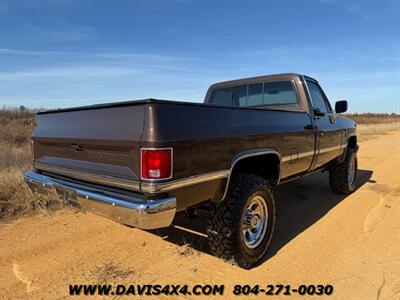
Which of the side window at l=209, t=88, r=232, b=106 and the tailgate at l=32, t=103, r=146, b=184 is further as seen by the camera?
the side window at l=209, t=88, r=232, b=106

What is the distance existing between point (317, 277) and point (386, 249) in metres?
1.17

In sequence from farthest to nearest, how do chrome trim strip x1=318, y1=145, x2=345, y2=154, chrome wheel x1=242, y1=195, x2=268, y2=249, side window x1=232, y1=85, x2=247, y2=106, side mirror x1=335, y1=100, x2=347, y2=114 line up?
side mirror x1=335, y1=100, x2=347, y2=114 < side window x1=232, y1=85, x2=247, y2=106 < chrome trim strip x1=318, y1=145, x2=345, y2=154 < chrome wheel x1=242, y1=195, x2=268, y2=249

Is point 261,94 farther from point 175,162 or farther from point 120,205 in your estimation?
point 120,205

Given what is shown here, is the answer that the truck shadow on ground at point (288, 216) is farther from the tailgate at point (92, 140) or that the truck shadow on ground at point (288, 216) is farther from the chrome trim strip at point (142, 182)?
the tailgate at point (92, 140)

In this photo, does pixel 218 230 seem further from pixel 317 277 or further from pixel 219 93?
pixel 219 93

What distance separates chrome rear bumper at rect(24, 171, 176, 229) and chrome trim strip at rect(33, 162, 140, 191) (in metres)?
0.07

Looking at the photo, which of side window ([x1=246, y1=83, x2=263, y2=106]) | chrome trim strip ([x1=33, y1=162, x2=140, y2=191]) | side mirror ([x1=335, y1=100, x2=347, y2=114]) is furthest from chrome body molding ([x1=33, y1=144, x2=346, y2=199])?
side mirror ([x1=335, y1=100, x2=347, y2=114])

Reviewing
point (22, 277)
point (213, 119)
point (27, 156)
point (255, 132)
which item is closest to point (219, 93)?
point (255, 132)

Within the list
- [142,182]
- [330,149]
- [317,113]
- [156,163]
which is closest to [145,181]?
[142,182]

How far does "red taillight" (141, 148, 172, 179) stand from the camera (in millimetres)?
2506

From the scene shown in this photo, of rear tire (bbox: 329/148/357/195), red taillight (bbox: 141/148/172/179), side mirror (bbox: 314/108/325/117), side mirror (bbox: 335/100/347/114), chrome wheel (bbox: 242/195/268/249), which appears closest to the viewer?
red taillight (bbox: 141/148/172/179)

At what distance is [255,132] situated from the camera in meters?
3.50

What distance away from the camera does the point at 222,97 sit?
5.79 metres

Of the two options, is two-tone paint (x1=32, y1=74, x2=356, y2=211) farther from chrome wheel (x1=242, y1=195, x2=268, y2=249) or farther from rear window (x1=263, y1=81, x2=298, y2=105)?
rear window (x1=263, y1=81, x2=298, y2=105)
